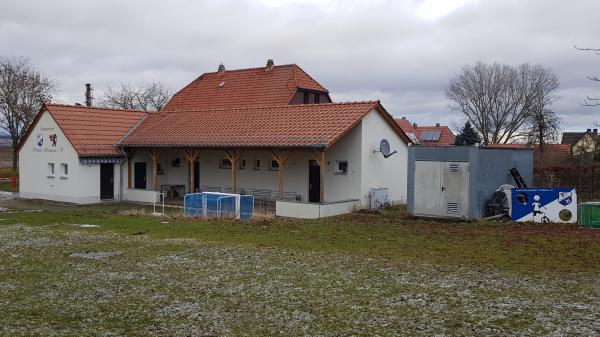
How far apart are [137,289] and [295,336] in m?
3.70

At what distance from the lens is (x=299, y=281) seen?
10.3m

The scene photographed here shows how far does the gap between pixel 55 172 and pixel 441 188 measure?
18.6m

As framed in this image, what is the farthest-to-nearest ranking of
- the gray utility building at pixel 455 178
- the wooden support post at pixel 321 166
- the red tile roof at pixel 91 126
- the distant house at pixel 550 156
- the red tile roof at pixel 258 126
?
the distant house at pixel 550 156, the red tile roof at pixel 91 126, the red tile roof at pixel 258 126, the wooden support post at pixel 321 166, the gray utility building at pixel 455 178

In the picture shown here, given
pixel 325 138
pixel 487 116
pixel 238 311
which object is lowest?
pixel 238 311

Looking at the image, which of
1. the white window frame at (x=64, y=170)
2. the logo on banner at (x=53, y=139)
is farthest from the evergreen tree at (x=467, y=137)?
the logo on banner at (x=53, y=139)

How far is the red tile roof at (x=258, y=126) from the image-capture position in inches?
896

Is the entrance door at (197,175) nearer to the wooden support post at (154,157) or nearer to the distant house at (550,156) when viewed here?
the wooden support post at (154,157)

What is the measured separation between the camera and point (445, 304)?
28.4 feet

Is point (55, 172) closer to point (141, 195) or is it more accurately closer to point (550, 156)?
point (141, 195)

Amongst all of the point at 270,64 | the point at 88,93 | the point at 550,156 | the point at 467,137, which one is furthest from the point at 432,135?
the point at 88,93

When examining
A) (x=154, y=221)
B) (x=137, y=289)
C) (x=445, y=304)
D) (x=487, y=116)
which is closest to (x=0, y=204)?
(x=154, y=221)

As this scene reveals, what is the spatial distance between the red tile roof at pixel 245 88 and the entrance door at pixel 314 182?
1011 cm

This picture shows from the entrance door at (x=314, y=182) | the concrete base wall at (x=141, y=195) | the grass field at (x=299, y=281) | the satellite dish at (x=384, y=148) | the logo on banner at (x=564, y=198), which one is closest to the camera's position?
the grass field at (x=299, y=281)

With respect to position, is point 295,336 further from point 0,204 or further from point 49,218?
point 0,204
